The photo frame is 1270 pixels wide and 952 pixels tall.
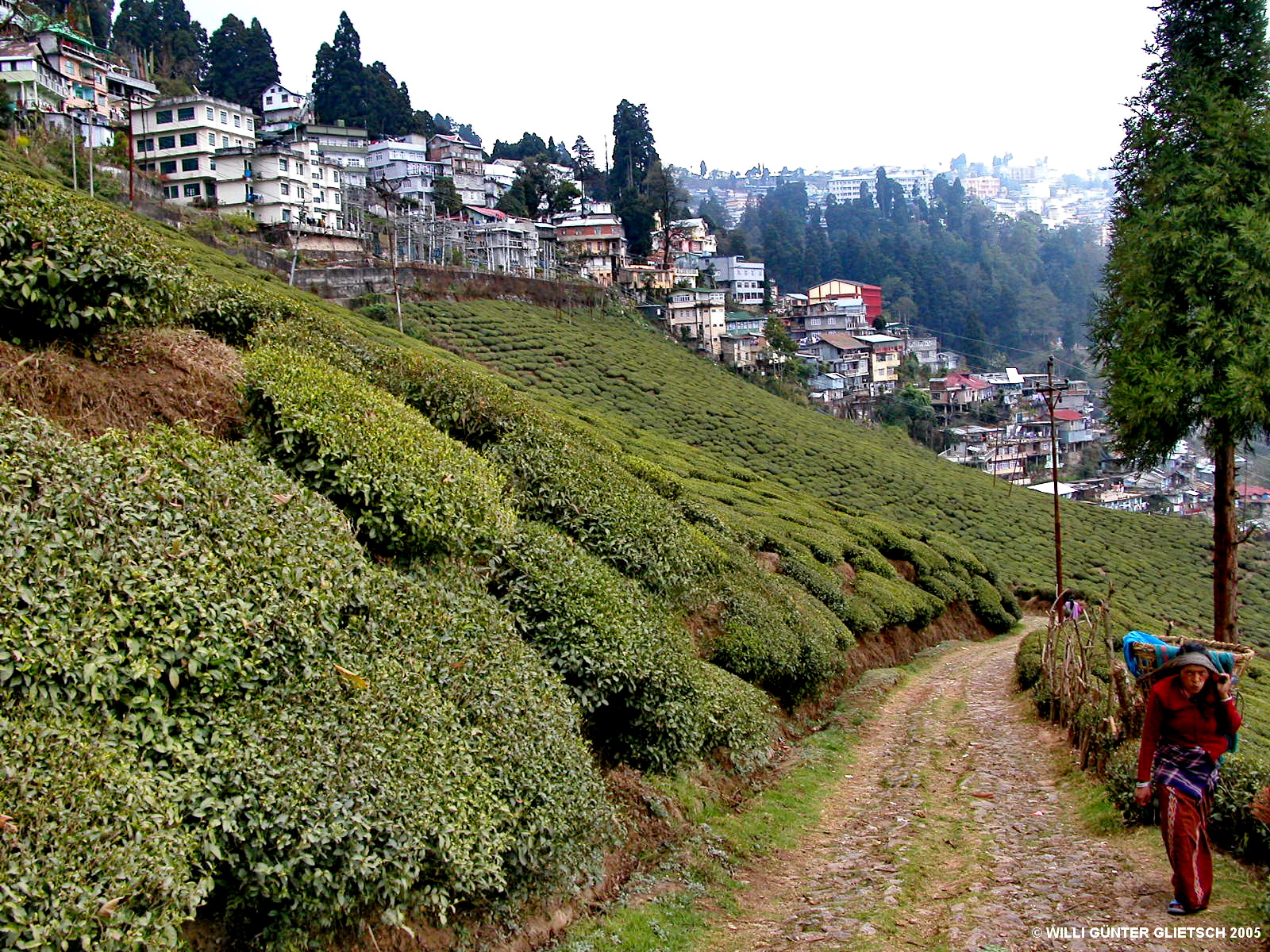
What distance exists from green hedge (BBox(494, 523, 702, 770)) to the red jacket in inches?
150

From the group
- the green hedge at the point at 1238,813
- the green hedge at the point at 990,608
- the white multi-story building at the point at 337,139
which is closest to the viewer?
the green hedge at the point at 1238,813

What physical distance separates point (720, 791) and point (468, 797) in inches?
162

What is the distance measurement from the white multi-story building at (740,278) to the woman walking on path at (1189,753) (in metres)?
95.9

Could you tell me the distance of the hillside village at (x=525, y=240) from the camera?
53.2 metres

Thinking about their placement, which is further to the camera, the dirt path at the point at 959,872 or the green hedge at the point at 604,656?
the green hedge at the point at 604,656

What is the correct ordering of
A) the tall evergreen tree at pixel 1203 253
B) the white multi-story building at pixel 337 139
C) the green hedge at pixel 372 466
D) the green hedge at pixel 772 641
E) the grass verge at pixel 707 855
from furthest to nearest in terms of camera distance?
the white multi-story building at pixel 337 139 → the tall evergreen tree at pixel 1203 253 → the green hedge at pixel 772 641 → the green hedge at pixel 372 466 → the grass verge at pixel 707 855

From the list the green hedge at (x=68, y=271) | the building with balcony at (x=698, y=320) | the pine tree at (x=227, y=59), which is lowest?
the green hedge at (x=68, y=271)

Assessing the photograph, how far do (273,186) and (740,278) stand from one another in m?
57.2

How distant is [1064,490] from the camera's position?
66.1m

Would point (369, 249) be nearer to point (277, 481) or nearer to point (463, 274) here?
point (463, 274)

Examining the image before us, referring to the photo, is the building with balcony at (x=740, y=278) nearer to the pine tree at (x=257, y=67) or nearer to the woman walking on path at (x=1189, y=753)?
the pine tree at (x=257, y=67)

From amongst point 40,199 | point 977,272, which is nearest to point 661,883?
point 40,199

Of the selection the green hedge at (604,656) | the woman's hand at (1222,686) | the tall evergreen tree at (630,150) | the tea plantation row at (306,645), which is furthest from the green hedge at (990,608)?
the tall evergreen tree at (630,150)

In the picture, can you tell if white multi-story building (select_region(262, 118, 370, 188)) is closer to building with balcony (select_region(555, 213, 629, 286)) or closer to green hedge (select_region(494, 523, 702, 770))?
building with balcony (select_region(555, 213, 629, 286))
